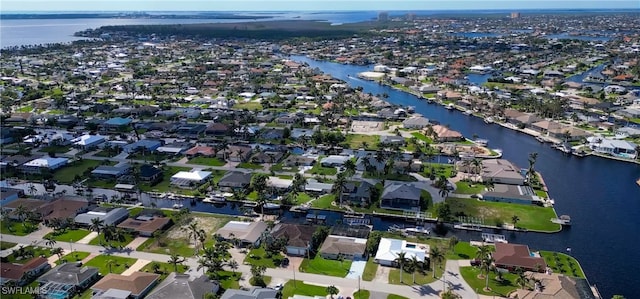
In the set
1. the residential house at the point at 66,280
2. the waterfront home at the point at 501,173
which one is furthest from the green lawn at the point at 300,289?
the waterfront home at the point at 501,173

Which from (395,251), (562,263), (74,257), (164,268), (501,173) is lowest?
(562,263)

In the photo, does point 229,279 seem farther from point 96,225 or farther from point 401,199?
point 401,199

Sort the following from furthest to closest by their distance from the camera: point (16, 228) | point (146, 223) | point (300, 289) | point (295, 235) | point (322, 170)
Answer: point (322, 170) < point (16, 228) < point (146, 223) < point (295, 235) < point (300, 289)

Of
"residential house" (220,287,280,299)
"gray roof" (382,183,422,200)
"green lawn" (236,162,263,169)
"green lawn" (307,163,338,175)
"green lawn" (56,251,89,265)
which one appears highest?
"gray roof" (382,183,422,200)

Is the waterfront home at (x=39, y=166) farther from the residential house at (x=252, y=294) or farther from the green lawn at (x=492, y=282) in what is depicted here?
the green lawn at (x=492, y=282)

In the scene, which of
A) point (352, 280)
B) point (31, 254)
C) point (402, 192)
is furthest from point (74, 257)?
point (402, 192)

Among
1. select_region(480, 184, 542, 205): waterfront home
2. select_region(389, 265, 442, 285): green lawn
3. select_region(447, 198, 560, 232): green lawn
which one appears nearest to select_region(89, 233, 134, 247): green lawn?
select_region(389, 265, 442, 285): green lawn

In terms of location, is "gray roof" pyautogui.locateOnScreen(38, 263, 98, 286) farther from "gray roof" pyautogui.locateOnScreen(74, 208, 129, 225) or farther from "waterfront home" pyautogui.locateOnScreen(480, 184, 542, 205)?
"waterfront home" pyautogui.locateOnScreen(480, 184, 542, 205)
